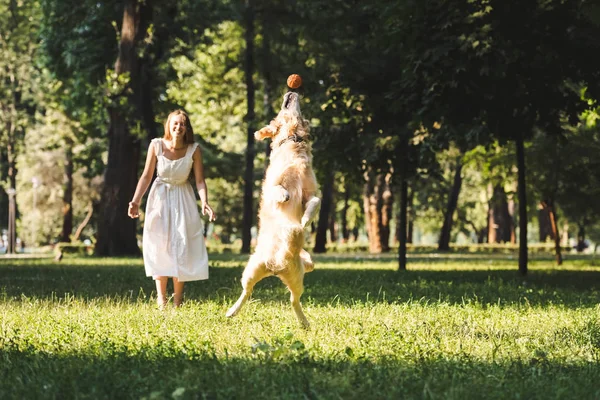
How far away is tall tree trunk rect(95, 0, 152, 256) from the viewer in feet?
91.3

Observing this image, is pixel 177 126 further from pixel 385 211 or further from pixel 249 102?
pixel 385 211

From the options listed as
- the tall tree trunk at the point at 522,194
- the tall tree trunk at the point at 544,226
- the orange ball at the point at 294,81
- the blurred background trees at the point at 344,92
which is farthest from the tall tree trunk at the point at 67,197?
the orange ball at the point at 294,81

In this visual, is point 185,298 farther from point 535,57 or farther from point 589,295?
point 535,57

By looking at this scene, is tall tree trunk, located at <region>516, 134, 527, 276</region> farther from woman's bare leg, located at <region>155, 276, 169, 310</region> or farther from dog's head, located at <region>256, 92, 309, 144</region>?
dog's head, located at <region>256, 92, 309, 144</region>

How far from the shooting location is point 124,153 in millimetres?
29516

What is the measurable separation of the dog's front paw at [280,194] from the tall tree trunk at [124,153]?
20510mm

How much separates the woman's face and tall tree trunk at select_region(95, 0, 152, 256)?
56.2 feet

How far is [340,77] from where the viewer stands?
21.5m

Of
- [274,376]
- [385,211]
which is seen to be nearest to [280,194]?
[274,376]

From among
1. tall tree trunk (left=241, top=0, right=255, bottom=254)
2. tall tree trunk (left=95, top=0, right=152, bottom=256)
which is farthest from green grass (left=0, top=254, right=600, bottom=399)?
tall tree trunk (left=241, top=0, right=255, bottom=254)

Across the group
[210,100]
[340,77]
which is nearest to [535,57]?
[340,77]

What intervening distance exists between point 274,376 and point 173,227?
213 inches

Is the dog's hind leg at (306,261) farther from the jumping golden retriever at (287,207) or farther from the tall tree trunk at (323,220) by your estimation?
the tall tree trunk at (323,220)

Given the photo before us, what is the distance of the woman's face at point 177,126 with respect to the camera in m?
11.0
